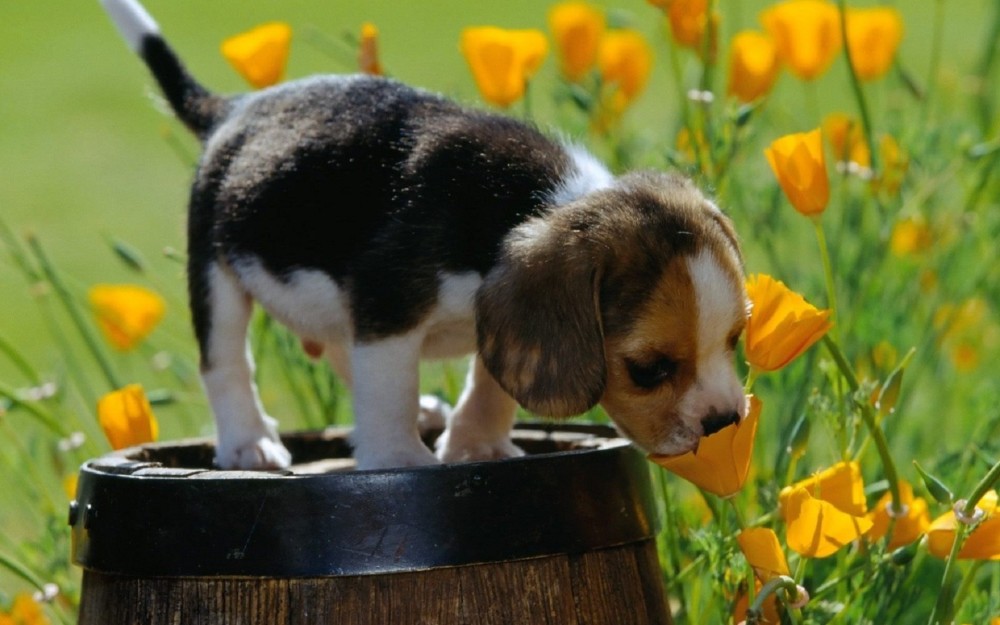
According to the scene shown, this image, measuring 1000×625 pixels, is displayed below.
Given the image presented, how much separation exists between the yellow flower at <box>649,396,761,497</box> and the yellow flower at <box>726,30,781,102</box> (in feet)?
4.37

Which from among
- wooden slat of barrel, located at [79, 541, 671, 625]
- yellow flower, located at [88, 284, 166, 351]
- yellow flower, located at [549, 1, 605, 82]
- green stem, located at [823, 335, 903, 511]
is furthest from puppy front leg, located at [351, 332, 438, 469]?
yellow flower, located at [549, 1, 605, 82]

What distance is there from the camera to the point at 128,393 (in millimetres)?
2918

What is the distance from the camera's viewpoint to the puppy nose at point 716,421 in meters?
2.42

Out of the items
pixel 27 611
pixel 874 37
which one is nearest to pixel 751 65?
pixel 874 37

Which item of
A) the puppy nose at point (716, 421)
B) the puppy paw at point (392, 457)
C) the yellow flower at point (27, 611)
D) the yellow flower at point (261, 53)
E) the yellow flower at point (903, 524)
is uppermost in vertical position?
the yellow flower at point (261, 53)

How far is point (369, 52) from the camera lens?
3451 millimetres

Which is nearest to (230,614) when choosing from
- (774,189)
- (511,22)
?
(774,189)

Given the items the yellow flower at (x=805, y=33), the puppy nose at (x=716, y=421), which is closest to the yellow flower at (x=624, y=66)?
the yellow flower at (x=805, y=33)

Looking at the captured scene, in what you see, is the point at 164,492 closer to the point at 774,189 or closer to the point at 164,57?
the point at 164,57

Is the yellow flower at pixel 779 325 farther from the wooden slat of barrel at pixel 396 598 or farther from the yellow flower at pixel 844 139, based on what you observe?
the yellow flower at pixel 844 139

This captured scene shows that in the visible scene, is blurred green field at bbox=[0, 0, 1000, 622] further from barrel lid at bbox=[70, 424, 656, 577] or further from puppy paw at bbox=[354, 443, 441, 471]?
puppy paw at bbox=[354, 443, 441, 471]

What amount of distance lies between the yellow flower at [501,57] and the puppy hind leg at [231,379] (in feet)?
2.61

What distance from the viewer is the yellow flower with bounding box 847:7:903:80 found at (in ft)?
12.6

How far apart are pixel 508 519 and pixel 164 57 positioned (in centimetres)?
160
